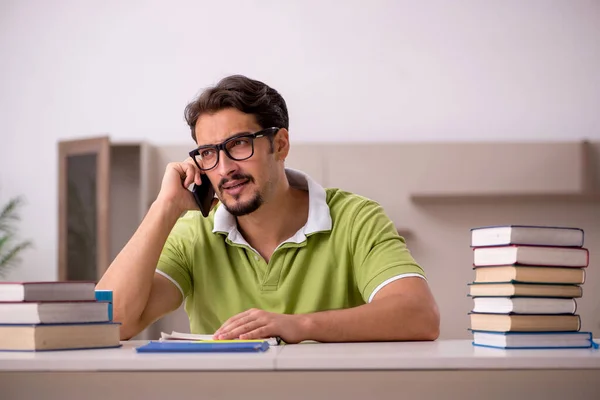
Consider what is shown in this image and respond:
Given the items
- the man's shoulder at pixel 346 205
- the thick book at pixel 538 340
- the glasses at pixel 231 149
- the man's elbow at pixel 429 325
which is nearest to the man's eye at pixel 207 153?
the glasses at pixel 231 149

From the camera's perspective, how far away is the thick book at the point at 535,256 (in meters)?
1.35

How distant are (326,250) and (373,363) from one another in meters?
0.88

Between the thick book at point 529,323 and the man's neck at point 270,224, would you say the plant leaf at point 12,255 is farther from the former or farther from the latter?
the thick book at point 529,323

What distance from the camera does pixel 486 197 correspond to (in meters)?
4.29

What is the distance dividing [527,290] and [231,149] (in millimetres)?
943

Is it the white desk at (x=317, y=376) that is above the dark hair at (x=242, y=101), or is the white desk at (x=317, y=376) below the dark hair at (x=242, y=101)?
below

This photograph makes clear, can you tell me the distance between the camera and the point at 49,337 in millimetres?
1340

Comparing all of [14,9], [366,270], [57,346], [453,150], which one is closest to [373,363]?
[57,346]

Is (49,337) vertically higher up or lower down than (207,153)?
lower down

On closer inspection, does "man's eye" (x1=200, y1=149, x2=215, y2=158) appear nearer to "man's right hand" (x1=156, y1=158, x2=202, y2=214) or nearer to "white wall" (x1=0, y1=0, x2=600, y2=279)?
"man's right hand" (x1=156, y1=158, x2=202, y2=214)

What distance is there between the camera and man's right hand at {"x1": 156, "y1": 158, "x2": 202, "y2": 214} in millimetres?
2111

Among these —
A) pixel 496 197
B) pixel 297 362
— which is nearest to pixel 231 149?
pixel 297 362

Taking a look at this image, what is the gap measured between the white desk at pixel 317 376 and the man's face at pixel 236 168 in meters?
0.88

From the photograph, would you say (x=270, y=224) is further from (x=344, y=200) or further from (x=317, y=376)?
(x=317, y=376)
